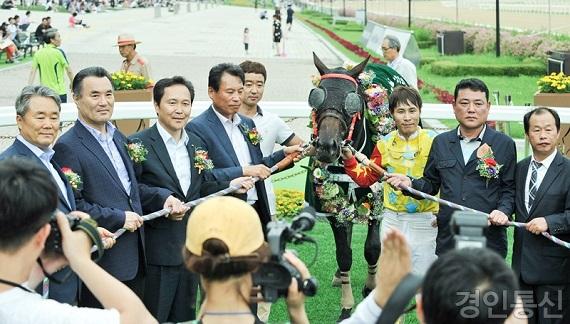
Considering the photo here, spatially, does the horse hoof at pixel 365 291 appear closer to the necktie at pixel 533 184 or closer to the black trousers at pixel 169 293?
the black trousers at pixel 169 293

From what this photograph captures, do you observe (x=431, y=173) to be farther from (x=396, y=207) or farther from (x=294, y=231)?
(x=294, y=231)

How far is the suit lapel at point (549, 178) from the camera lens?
4977 millimetres

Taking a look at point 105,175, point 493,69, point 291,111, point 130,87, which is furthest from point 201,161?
point 493,69

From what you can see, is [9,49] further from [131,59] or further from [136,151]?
[136,151]

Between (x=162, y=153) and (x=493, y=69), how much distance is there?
18632 mm

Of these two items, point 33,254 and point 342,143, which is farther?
point 342,143

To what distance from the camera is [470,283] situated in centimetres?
220

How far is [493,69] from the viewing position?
74.7 ft

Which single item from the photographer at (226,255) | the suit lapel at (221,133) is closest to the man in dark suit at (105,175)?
the suit lapel at (221,133)

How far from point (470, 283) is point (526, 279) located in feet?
9.54

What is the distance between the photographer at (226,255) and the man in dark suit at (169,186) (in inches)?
102

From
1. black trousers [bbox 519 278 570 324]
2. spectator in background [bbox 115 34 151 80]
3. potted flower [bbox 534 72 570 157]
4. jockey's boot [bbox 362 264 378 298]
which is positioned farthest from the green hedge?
black trousers [bbox 519 278 570 324]

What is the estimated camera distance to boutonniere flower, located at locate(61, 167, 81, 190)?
4640mm

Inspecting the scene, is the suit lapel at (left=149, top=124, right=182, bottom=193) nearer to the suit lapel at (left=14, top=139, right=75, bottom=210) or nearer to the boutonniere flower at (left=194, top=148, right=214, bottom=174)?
the boutonniere flower at (left=194, top=148, right=214, bottom=174)
